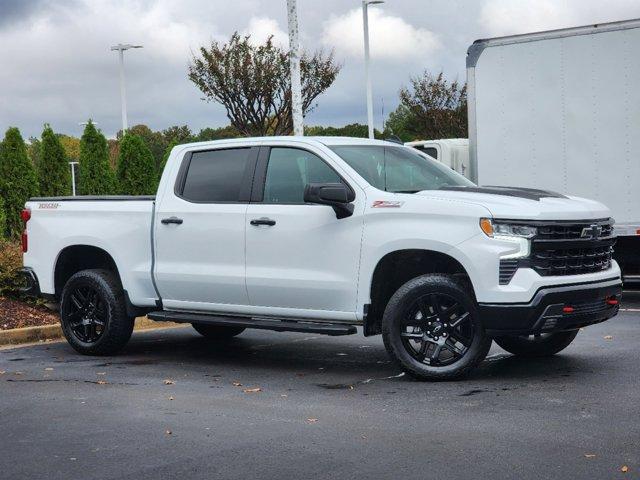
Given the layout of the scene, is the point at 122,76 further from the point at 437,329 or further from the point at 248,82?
the point at 437,329

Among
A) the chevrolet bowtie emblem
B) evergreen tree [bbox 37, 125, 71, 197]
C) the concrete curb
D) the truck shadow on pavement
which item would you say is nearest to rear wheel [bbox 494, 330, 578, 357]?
the truck shadow on pavement

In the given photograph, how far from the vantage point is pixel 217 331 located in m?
12.0

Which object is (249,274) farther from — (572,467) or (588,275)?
(572,467)

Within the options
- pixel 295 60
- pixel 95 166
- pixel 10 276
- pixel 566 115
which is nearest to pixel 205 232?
pixel 10 276

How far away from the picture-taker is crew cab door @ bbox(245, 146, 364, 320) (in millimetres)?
8953

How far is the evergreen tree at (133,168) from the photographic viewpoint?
31.1 m

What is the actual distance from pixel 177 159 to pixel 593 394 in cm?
456

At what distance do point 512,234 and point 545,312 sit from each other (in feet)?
2.10

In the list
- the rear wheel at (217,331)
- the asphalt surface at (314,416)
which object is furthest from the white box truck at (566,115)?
the rear wheel at (217,331)

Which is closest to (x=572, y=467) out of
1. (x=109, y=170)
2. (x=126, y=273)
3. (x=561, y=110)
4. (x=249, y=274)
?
(x=249, y=274)

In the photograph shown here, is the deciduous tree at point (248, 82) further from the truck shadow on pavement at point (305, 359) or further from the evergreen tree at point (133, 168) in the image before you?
the truck shadow on pavement at point (305, 359)

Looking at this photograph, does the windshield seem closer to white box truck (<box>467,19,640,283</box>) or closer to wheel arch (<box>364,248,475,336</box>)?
wheel arch (<box>364,248,475,336</box>)

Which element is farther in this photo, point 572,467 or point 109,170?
point 109,170

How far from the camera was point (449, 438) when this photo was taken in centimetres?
664
